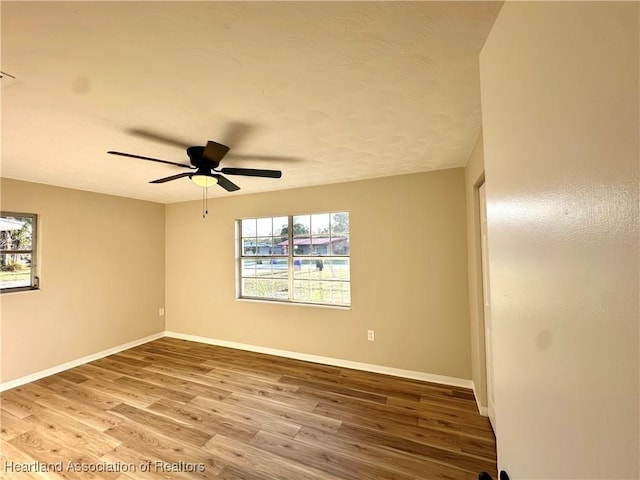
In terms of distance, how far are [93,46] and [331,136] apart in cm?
141

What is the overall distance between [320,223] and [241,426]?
2.40 m

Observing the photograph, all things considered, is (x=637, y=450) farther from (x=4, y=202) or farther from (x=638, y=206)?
(x=4, y=202)

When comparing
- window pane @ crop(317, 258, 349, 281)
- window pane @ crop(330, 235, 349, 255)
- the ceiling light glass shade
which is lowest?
window pane @ crop(317, 258, 349, 281)

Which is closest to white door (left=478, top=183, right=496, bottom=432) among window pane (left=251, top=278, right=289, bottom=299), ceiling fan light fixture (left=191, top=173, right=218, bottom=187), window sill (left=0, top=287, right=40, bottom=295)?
ceiling fan light fixture (left=191, top=173, right=218, bottom=187)

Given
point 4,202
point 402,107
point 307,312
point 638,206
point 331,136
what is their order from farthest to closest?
point 307,312
point 4,202
point 331,136
point 402,107
point 638,206

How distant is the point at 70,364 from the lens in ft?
11.0

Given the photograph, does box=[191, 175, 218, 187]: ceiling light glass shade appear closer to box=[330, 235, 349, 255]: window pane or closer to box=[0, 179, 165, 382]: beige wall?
box=[330, 235, 349, 255]: window pane

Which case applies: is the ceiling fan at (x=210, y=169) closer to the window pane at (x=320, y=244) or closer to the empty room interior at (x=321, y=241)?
the empty room interior at (x=321, y=241)

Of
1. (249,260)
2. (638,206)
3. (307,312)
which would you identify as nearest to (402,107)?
(638,206)

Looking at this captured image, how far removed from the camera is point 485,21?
39.9 inches

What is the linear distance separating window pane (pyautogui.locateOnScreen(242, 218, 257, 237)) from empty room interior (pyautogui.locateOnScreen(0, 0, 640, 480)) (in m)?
0.03

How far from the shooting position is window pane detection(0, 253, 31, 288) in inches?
116

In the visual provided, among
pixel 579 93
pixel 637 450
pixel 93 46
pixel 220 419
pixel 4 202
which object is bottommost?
pixel 220 419

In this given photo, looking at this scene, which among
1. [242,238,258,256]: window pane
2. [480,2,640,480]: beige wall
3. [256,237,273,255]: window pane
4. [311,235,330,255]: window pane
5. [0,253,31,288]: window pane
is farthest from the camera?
[242,238,258,256]: window pane
